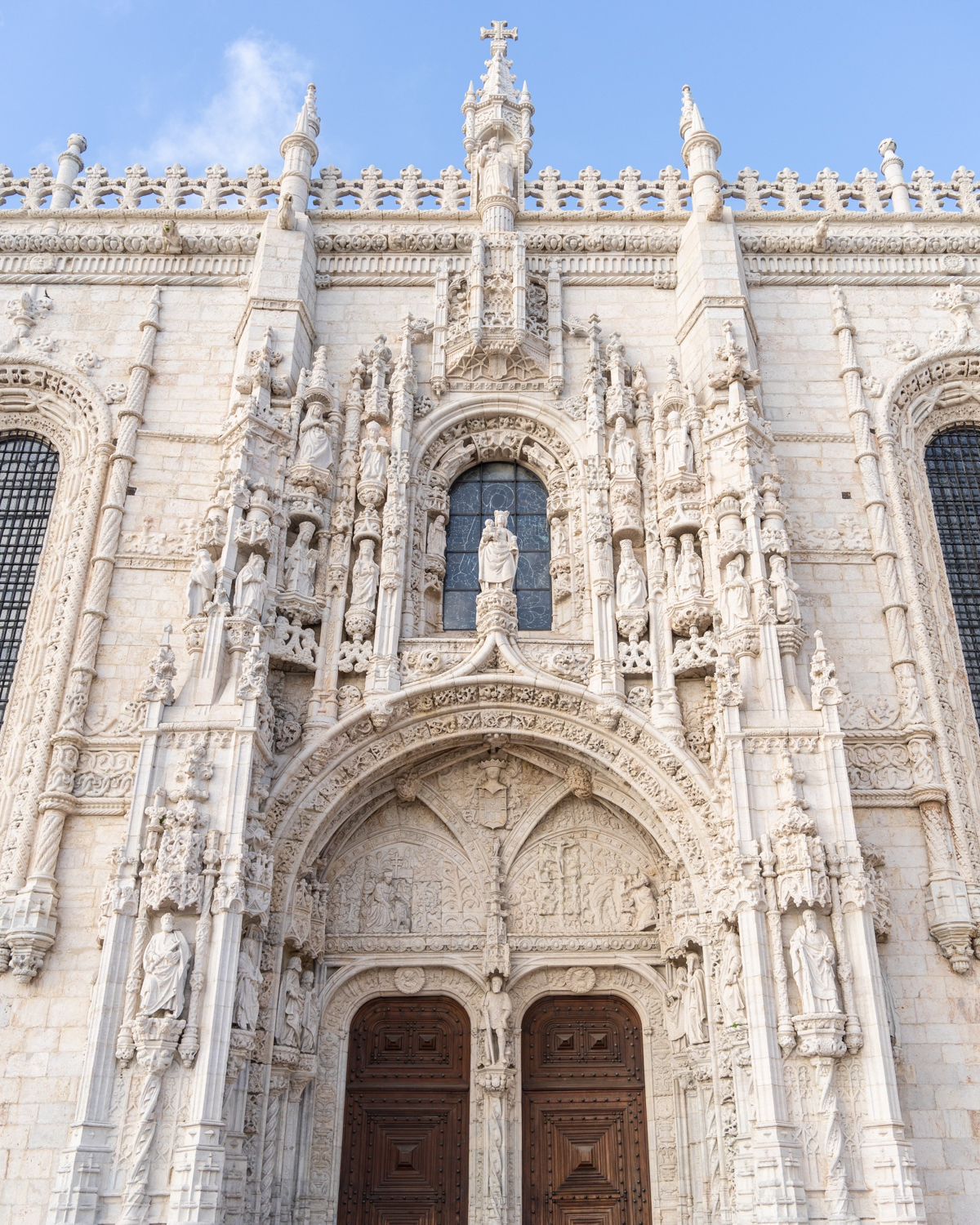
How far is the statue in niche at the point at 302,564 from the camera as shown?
13.3 metres

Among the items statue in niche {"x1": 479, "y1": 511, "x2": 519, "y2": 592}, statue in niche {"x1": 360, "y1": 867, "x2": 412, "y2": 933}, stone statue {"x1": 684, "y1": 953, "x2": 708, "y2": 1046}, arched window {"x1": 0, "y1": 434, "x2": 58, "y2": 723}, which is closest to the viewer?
stone statue {"x1": 684, "y1": 953, "x2": 708, "y2": 1046}

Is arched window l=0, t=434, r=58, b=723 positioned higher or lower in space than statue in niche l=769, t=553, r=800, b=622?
higher

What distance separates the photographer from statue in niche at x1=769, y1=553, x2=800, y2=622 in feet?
40.9

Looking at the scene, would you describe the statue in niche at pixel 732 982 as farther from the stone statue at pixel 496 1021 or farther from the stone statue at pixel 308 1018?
the stone statue at pixel 308 1018

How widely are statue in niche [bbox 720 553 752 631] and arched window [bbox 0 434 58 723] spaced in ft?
28.1

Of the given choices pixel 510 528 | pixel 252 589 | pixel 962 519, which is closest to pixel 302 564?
pixel 252 589

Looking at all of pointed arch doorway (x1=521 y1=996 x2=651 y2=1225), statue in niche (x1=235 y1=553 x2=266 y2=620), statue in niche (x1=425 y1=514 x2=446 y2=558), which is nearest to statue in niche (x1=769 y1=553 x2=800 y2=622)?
statue in niche (x1=425 y1=514 x2=446 y2=558)

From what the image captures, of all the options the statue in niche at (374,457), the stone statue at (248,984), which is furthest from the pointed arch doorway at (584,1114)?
the statue in niche at (374,457)

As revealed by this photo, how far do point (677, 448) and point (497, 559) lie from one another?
260 cm

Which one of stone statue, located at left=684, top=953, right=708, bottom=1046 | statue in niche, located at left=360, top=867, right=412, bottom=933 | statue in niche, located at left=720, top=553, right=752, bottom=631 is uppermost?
statue in niche, located at left=720, top=553, right=752, bottom=631

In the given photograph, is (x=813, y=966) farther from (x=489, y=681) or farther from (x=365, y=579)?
(x=365, y=579)

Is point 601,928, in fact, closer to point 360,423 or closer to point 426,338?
point 360,423

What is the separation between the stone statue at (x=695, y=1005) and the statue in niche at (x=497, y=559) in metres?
4.62

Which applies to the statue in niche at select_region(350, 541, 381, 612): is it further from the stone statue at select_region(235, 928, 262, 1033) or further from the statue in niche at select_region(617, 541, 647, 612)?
the stone statue at select_region(235, 928, 262, 1033)
